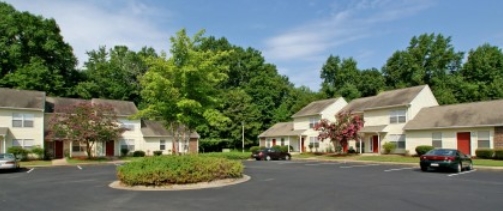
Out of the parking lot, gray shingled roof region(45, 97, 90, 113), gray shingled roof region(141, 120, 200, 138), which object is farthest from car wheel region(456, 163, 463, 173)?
gray shingled roof region(45, 97, 90, 113)

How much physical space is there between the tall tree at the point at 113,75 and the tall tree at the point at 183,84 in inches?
1362

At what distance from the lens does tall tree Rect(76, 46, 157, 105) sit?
62694 millimetres

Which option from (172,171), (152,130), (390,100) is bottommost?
(172,171)

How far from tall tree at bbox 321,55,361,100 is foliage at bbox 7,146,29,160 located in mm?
47940

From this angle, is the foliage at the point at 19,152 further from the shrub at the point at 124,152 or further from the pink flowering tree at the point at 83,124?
the shrub at the point at 124,152

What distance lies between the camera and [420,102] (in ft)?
138

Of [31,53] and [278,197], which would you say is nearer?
[278,197]

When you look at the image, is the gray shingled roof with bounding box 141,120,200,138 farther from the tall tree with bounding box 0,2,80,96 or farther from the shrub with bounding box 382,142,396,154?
the shrub with bounding box 382,142,396,154

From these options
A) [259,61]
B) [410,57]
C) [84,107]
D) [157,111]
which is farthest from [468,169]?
[259,61]

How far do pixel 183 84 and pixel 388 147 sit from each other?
988 inches

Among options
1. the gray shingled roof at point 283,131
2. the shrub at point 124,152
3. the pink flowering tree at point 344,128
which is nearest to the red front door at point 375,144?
the pink flowering tree at point 344,128

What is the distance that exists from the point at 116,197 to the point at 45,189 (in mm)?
4666

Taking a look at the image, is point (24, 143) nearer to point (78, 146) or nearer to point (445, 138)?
point (78, 146)

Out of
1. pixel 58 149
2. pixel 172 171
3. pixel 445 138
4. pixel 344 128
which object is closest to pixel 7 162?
pixel 172 171
